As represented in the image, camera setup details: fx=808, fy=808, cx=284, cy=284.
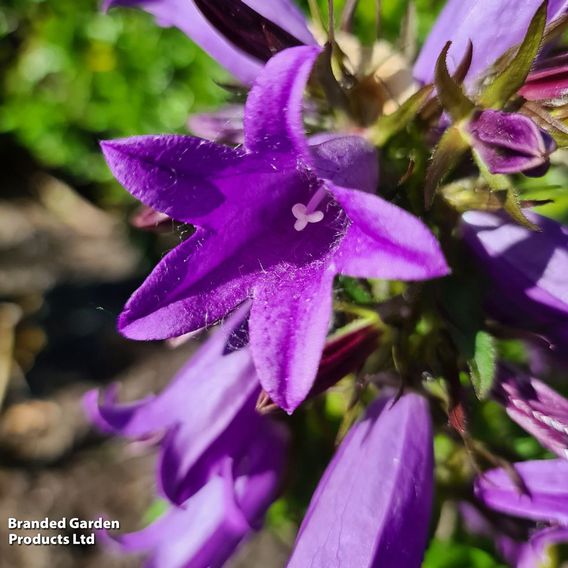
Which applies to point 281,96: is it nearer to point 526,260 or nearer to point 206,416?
point 526,260

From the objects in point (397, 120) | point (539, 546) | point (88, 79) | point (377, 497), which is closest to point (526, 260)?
point (397, 120)

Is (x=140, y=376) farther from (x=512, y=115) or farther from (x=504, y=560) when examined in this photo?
(x=512, y=115)

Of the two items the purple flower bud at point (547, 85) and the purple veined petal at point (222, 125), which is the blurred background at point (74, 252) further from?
the purple flower bud at point (547, 85)

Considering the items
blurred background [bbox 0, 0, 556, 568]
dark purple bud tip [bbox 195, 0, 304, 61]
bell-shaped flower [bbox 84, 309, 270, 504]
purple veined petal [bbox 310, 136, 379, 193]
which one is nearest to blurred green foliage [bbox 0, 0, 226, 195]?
blurred background [bbox 0, 0, 556, 568]

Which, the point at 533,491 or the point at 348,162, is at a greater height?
the point at 348,162

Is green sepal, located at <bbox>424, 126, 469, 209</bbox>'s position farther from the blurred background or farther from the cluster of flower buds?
the blurred background

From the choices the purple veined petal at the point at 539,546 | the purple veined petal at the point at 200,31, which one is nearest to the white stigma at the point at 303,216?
the purple veined petal at the point at 200,31
